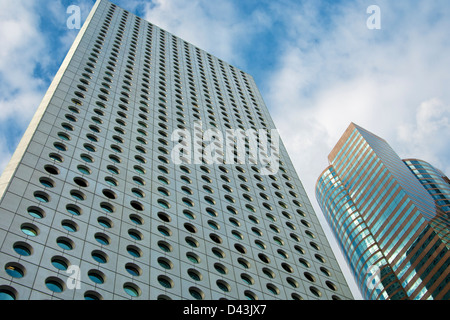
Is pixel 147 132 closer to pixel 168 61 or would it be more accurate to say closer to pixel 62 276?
pixel 62 276

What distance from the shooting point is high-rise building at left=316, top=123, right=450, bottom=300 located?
212ft

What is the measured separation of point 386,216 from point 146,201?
55.7 m

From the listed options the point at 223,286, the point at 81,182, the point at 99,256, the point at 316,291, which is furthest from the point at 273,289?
the point at 81,182

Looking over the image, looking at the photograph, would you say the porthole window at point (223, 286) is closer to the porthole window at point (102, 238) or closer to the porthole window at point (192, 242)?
the porthole window at point (192, 242)

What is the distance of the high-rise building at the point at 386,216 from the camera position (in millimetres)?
64688

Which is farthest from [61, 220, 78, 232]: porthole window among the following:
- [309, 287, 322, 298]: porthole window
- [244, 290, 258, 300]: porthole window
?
[309, 287, 322, 298]: porthole window

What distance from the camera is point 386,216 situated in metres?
75.8

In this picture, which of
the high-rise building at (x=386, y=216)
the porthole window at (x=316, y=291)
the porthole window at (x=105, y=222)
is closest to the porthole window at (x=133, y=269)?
the porthole window at (x=105, y=222)

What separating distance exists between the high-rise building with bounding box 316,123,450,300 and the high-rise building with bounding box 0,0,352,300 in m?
29.1

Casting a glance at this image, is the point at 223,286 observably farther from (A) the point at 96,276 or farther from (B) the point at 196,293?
(A) the point at 96,276

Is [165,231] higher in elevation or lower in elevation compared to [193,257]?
higher

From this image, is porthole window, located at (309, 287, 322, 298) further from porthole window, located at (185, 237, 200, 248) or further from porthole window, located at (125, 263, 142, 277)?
porthole window, located at (125, 263, 142, 277)
